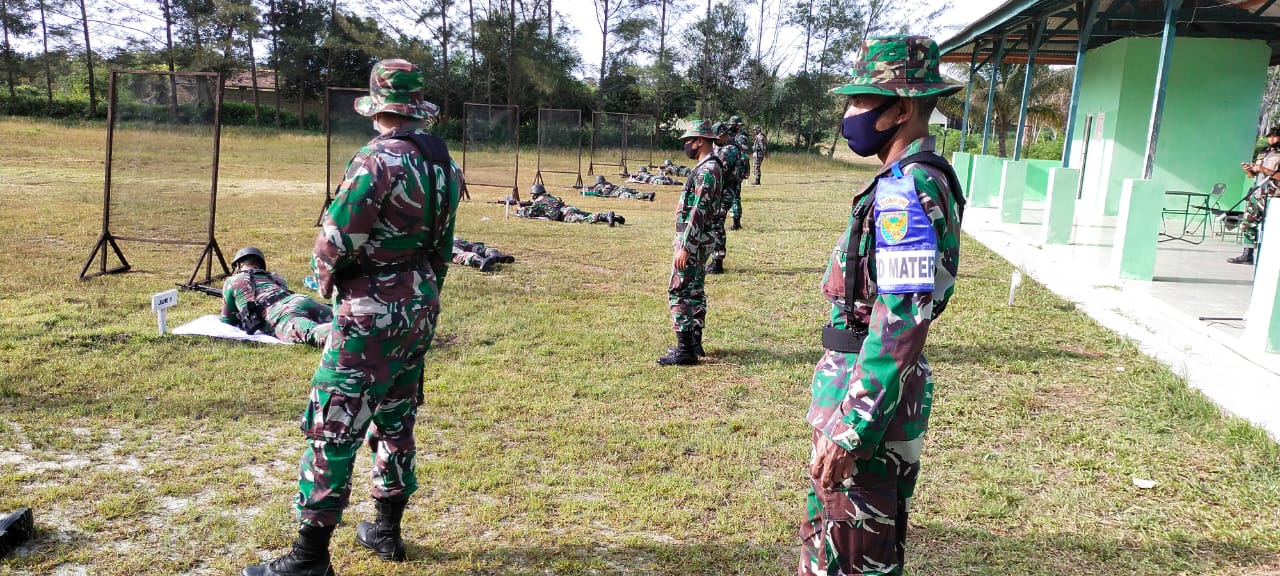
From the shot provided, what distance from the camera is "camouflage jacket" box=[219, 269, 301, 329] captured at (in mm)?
5910

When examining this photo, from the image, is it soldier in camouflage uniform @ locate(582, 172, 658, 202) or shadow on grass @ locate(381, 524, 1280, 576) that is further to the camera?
soldier in camouflage uniform @ locate(582, 172, 658, 202)

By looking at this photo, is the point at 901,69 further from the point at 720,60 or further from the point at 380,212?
the point at 720,60

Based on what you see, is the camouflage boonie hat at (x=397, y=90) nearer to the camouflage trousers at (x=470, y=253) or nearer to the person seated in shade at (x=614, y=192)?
the camouflage trousers at (x=470, y=253)

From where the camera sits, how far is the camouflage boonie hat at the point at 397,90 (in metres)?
2.79

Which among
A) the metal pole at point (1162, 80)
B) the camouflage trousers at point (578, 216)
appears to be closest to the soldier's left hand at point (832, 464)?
the metal pole at point (1162, 80)

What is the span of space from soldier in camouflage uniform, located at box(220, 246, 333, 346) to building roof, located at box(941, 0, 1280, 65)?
9.71 m

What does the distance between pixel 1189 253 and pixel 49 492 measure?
1176cm

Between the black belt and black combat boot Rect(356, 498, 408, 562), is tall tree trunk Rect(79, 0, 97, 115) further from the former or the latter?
the black belt

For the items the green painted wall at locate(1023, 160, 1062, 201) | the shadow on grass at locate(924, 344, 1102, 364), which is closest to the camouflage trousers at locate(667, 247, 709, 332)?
the shadow on grass at locate(924, 344, 1102, 364)

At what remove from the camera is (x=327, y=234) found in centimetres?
261

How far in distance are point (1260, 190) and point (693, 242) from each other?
791 cm

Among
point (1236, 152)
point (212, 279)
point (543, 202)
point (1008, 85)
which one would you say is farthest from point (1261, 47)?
point (1008, 85)

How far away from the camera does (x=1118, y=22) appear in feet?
45.9

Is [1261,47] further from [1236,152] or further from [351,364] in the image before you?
[351,364]
